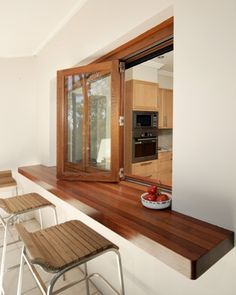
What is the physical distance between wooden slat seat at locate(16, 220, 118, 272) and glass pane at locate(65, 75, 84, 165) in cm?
93

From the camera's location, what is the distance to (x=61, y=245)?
125 cm

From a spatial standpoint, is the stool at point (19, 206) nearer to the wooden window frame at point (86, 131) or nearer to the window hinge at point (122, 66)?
the wooden window frame at point (86, 131)

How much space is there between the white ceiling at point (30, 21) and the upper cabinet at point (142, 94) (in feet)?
4.16

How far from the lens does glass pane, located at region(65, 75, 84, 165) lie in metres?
2.22

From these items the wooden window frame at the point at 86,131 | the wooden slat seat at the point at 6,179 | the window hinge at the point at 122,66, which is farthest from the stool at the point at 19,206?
the window hinge at the point at 122,66

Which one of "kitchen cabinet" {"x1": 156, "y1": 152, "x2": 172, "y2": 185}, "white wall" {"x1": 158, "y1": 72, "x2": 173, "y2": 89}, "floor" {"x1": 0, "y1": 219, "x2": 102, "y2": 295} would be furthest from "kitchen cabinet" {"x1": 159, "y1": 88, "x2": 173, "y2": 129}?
"floor" {"x1": 0, "y1": 219, "x2": 102, "y2": 295}

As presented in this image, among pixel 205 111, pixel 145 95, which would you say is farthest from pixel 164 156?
pixel 205 111

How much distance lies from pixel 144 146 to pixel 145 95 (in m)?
0.81

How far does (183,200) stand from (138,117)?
2.22m

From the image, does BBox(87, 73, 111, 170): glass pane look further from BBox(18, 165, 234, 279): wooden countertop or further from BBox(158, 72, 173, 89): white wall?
BBox(158, 72, 173, 89): white wall

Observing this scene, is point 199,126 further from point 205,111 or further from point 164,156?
point 164,156

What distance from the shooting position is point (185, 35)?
118cm

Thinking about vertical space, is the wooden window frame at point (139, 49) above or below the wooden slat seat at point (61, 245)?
above

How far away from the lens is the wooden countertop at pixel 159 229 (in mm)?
881
